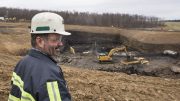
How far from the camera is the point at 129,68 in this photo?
21.8 metres

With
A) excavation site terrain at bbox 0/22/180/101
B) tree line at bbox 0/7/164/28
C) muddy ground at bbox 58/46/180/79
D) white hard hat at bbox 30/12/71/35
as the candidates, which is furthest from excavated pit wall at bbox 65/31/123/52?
white hard hat at bbox 30/12/71/35

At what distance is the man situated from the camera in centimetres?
257

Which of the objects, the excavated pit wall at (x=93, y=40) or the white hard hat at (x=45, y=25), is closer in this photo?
the white hard hat at (x=45, y=25)

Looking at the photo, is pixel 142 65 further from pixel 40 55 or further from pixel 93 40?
pixel 40 55

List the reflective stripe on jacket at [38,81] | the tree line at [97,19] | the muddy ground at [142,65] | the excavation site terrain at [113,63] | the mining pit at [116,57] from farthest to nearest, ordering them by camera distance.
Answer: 1. the tree line at [97,19]
2. the mining pit at [116,57]
3. the muddy ground at [142,65]
4. the excavation site terrain at [113,63]
5. the reflective stripe on jacket at [38,81]

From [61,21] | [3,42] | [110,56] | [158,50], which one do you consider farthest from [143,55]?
[61,21]

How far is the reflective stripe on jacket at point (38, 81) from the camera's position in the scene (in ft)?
A: 8.41

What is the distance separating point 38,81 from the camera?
2.59 m

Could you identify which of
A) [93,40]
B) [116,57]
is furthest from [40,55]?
[93,40]

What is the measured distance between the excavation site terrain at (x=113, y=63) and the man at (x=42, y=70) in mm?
7114

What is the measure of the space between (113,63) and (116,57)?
6.36ft

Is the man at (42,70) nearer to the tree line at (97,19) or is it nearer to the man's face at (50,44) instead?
the man's face at (50,44)

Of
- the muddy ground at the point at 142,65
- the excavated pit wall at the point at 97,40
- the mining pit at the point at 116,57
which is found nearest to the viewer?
the muddy ground at the point at 142,65

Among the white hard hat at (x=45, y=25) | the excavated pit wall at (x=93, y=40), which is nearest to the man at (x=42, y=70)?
the white hard hat at (x=45, y=25)
